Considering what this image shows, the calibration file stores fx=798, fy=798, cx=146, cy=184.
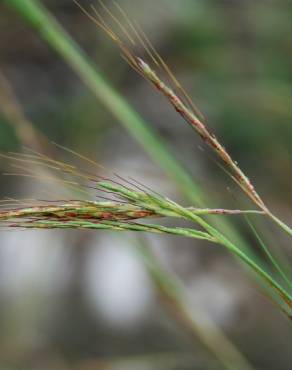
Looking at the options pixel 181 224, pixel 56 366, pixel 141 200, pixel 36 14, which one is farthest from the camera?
pixel 181 224

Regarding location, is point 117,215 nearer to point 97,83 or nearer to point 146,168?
point 97,83

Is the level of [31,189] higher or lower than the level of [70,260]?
higher

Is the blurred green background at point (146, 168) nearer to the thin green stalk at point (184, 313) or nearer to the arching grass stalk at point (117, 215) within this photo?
the thin green stalk at point (184, 313)

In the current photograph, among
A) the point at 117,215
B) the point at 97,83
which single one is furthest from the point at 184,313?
the point at 117,215

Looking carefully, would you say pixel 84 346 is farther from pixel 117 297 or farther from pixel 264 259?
pixel 264 259

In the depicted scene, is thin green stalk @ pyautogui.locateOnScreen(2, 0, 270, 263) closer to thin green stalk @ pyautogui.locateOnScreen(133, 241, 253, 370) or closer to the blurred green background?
thin green stalk @ pyautogui.locateOnScreen(133, 241, 253, 370)

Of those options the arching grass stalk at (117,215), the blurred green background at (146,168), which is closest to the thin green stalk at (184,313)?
the blurred green background at (146,168)

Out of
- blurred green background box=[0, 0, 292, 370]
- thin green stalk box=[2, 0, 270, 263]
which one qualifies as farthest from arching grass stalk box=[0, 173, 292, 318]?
blurred green background box=[0, 0, 292, 370]

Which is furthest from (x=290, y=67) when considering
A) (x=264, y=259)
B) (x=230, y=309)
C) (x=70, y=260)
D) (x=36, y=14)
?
Answer: (x=36, y=14)
